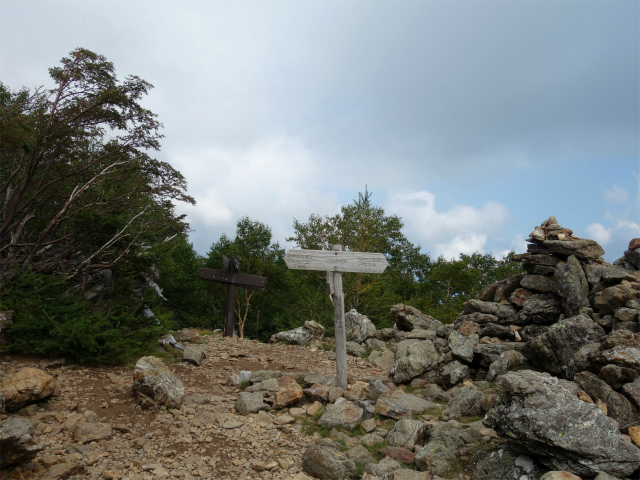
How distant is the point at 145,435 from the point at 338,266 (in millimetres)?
4467

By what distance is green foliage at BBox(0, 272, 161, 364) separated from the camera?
27.1 ft

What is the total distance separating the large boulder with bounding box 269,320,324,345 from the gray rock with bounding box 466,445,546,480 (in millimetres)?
8834

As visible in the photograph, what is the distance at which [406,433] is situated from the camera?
20.6 feet

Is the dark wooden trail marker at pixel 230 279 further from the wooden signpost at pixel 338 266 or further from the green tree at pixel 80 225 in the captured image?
the wooden signpost at pixel 338 266

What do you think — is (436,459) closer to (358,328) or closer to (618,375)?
(618,375)

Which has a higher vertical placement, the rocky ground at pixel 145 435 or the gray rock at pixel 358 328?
the gray rock at pixel 358 328

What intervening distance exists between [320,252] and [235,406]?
129 inches

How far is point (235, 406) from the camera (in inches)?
295

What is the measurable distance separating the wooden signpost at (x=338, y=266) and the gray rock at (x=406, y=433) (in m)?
2.02

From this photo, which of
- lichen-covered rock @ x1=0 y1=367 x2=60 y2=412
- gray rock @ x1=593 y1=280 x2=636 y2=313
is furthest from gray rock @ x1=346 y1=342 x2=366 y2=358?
lichen-covered rock @ x1=0 y1=367 x2=60 y2=412

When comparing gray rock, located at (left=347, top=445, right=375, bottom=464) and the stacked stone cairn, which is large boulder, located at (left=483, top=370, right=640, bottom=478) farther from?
gray rock, located at (left=347, top=445, right=375, bottom=464)

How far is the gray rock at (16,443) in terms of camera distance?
4.54 m

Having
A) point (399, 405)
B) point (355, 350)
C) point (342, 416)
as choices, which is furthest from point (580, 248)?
point (342, 416)

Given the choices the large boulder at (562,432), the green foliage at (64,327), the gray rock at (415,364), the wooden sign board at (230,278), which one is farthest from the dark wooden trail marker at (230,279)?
the large boulder at (562,432)
